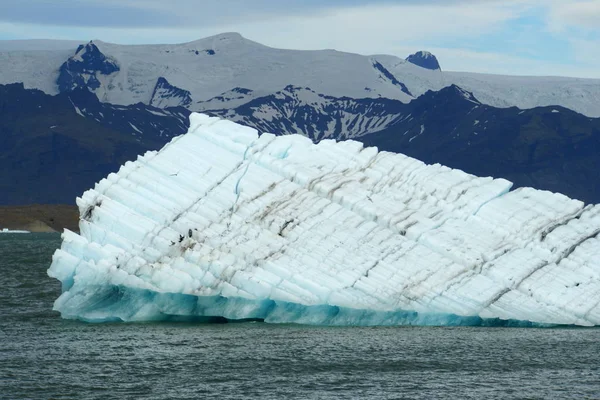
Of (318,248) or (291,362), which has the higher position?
(318,248)

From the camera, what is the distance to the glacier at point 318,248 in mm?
36312

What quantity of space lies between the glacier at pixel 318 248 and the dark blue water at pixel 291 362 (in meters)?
0.74

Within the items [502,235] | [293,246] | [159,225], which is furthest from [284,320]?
[502,235]

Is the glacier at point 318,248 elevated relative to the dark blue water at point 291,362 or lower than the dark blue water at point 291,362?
elevated

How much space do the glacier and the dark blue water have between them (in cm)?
74

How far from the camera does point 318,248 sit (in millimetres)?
37250

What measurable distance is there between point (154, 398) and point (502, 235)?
15358 millimetres

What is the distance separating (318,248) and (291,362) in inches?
252

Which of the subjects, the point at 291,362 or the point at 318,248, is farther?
the point at 318,248

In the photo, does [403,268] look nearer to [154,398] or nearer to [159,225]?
[159,225]

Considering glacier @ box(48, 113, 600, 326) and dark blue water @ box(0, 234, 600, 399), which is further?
glacier @ box(48, 113, 600, 326)

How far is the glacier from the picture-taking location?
36.3m

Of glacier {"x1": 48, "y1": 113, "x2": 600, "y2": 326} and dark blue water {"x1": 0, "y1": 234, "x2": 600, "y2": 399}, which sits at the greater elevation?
glacier {"x1": 48, "y1": 113, "x2": 600, "y2": 326}

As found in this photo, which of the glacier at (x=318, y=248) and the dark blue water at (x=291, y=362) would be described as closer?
the dark blue water at (x=291, y=362)
